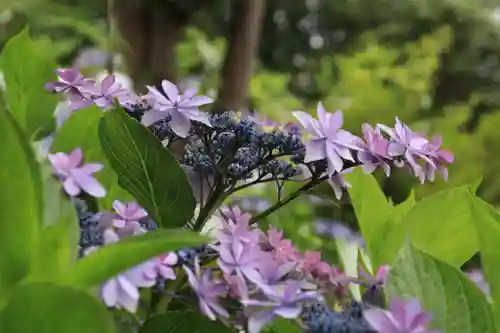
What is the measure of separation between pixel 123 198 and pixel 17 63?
0.29 feet

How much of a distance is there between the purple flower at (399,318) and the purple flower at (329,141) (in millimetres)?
72

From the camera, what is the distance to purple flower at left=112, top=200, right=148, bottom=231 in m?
0.26

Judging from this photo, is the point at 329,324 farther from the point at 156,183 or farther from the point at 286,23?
the point at 286,23

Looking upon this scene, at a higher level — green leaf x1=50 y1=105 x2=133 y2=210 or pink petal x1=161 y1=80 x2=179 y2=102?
pink petal x1=161 y1=80 x2=179 y2=102

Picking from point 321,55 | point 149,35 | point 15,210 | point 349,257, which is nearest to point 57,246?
point 15,210

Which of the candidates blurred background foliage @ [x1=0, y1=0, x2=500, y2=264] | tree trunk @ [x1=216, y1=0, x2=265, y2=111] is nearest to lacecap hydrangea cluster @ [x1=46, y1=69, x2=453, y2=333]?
blurred background foliage @ [x1=0, y1=0, x2=500, y2=264]

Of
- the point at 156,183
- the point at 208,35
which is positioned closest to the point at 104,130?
the point at 156,183

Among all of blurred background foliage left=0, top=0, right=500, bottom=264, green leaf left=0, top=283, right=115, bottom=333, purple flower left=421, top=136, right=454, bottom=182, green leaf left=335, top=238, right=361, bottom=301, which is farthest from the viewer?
blurred background foliage left=0, top=0, right=500, bottom=264

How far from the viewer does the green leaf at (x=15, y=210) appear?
22 centimetres

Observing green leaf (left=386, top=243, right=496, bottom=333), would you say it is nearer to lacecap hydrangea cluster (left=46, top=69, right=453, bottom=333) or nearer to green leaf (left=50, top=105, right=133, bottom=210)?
lacecap hydrangea cluster (left=46, top=69, right=453, bottom=333)

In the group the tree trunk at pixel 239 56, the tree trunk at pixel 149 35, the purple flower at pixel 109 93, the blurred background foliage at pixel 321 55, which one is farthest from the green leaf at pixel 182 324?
the tree trunk at pixel 149 35

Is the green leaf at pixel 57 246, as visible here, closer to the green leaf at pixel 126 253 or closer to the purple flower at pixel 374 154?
the green leaf at pixel 126 253

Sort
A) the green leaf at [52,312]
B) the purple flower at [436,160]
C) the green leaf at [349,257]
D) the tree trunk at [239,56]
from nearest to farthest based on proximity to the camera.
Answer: the green leaf at [52,312] < the purple flower at [436,160] < the green leaf at [349,257] < the tree trunk at [239,56]

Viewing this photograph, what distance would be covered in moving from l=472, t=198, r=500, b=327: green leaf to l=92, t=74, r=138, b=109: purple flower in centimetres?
16
